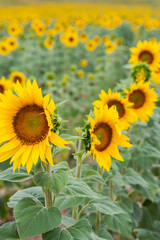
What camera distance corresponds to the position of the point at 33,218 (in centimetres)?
105

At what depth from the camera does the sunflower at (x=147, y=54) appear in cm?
216

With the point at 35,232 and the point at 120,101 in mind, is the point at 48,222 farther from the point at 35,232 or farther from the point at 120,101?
the point at 120,101

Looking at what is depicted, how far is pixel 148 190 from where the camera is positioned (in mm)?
2004

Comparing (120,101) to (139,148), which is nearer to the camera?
(120,101)

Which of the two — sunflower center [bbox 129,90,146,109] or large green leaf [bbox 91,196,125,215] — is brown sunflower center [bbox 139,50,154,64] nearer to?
sunflower center [bbox 129,90,146,109]

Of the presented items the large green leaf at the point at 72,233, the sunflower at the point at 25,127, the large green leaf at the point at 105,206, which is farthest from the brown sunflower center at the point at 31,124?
the large green leaf at the point at 105,206

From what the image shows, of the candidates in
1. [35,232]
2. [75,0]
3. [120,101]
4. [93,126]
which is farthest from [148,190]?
[75,0]

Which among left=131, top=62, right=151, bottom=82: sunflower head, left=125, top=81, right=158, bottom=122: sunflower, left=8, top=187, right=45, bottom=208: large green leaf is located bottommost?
left=8, top=187, right=45, bottom=208: large green leaf

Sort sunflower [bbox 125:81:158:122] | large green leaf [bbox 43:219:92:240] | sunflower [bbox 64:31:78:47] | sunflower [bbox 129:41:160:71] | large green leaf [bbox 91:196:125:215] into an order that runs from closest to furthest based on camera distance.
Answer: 1. large green leaf [bbox 43:219:92:240]
2. large green leaf [bbox 91:196:125:215]
3. sunflower [bbox 125:81:158:122]
4. sunflower [bbox 129:41:160:71]
5. sunflower [bbox 64:31:78:47]

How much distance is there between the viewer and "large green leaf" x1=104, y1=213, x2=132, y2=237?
1580 mm

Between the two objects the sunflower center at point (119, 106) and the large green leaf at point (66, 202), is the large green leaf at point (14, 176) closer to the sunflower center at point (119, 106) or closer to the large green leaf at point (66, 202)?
the large green leaf at point (66, 202)

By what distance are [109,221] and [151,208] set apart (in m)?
0.83

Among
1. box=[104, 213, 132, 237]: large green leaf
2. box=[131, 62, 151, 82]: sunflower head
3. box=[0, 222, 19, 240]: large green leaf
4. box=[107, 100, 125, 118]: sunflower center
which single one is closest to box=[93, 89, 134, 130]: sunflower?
box=[107, 100, 125, 118]: sunflower center

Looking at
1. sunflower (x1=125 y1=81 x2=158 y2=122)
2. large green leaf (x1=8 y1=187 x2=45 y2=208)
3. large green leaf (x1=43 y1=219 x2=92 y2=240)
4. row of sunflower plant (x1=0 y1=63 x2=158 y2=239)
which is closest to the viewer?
row of sunflower plant (x1=0 y1=63 x2=158 y2=239)
